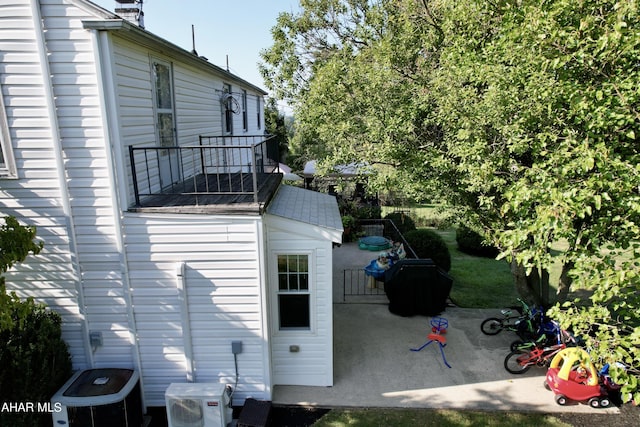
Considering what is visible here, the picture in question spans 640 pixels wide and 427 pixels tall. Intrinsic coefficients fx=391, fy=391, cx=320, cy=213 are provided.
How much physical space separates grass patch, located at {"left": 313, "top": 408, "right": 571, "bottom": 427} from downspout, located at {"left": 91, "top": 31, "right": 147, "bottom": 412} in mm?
3743

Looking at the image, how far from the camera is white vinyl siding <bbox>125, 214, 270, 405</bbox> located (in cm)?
610

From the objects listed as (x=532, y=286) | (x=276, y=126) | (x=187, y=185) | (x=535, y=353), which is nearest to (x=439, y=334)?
(x=535, y=353)

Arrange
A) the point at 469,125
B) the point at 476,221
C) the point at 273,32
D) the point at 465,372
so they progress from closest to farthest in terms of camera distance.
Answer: the point at 469,125 < the point at 465,372 < the point at 476,221 < the point at 273,32

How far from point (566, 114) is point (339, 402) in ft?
19.4

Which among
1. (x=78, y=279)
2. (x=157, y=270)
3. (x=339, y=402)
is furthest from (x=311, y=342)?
(x=78, y=279)

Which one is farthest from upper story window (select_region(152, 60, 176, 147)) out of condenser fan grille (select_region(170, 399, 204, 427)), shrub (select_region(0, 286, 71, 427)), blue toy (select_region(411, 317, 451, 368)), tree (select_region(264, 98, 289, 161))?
tree (select_region(264, 98, 289, 161))

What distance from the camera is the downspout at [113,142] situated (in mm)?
5387

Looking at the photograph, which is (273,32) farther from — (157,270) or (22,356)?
(22,356)

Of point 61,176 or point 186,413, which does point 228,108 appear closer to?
point 61,176

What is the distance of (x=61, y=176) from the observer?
224 inches

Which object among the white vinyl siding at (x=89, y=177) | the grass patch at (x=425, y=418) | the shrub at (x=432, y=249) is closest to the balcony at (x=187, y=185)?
the white vinyl siding at (x=89, y=177)

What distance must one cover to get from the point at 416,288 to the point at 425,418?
368 centimetres

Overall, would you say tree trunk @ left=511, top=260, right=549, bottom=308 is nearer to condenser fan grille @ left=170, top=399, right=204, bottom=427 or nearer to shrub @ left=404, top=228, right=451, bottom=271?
shrub @ left=404, top=228, right=451, bottom=271

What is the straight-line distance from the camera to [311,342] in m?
7.02
